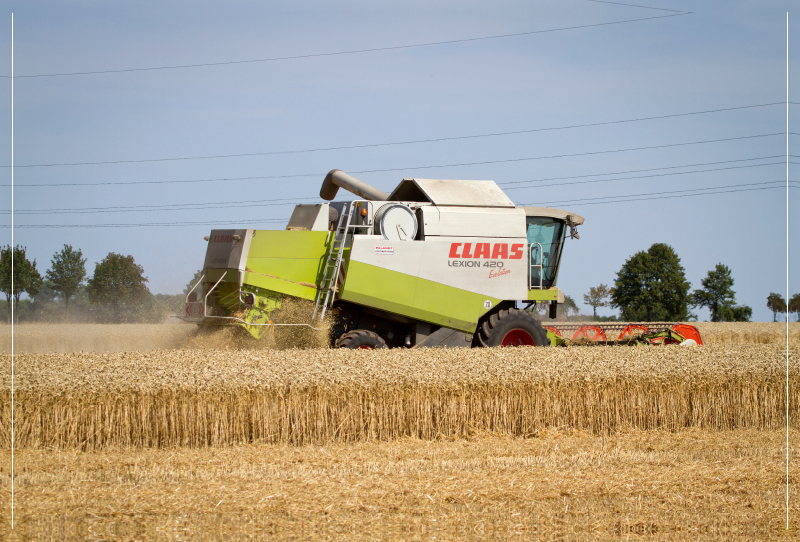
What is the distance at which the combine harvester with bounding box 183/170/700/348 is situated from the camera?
1035cm

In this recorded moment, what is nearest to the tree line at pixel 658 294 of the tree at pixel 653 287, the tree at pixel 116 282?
the tree at pixel 653 287

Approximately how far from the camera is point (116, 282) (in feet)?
113

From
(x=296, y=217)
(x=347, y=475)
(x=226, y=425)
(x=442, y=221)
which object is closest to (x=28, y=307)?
(x=296, y=217)

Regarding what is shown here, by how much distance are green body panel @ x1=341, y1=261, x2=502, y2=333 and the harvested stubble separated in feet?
3.92

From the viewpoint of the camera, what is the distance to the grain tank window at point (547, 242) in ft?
40.1

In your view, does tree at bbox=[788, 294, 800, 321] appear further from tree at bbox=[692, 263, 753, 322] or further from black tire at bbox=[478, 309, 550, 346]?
black tire at bbox=[478, 309, 550, 346]

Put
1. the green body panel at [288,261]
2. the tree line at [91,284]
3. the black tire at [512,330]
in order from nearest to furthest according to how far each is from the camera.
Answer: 1. the green body panel at [288,261]
2. the black tire at [512,330]
3. the tree line at [91,284]

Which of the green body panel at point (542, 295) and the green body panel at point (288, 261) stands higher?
the green body panel at point (288, 261)

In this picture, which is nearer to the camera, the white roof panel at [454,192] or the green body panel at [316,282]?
the green body panel at [316,282]

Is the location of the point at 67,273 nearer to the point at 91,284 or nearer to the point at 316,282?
the point at 91,284

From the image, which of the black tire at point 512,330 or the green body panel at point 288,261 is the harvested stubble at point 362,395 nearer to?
the green body panel at point 288,261

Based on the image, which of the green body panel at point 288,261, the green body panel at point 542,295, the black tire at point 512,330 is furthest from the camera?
the green body panel at point 542,295

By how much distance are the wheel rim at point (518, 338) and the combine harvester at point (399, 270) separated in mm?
16

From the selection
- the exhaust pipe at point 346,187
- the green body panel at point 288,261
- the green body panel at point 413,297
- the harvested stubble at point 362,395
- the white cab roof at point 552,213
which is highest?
the exhaust pipe at point 346,187
